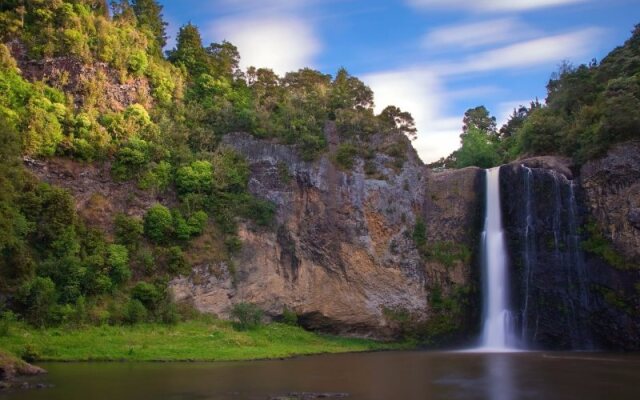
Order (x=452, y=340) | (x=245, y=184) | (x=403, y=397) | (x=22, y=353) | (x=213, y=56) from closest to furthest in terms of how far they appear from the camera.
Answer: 1. (x=403, y=397)
2. (x=22, y=353)
3. (x=452, y=340)
4. (x=245, y=184)
5. (x=213, y=56)

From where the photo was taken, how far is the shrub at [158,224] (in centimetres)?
3800

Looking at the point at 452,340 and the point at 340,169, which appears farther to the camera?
the point at 340,169

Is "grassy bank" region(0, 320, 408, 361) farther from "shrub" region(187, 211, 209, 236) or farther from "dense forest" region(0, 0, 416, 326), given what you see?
"shrub" region(187, 211, 209, 236)

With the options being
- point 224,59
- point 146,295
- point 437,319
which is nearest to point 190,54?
point 224,59

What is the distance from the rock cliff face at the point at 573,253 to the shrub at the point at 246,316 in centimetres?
1701

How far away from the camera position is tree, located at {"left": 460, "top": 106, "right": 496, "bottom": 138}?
268ft

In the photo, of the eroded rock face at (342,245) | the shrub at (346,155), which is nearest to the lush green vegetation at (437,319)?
the eroded rock face at (342,245)

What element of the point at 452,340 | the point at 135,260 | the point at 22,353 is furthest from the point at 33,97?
the point at 452,340

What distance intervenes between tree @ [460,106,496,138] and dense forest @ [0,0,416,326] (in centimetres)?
3490

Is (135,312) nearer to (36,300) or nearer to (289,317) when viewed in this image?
(36,300)

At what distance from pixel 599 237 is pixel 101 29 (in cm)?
3840

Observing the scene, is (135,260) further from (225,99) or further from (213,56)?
(213,56)

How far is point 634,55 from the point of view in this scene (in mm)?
47156

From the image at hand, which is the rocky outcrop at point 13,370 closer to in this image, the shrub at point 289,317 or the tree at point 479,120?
the shrub at point 289,317
